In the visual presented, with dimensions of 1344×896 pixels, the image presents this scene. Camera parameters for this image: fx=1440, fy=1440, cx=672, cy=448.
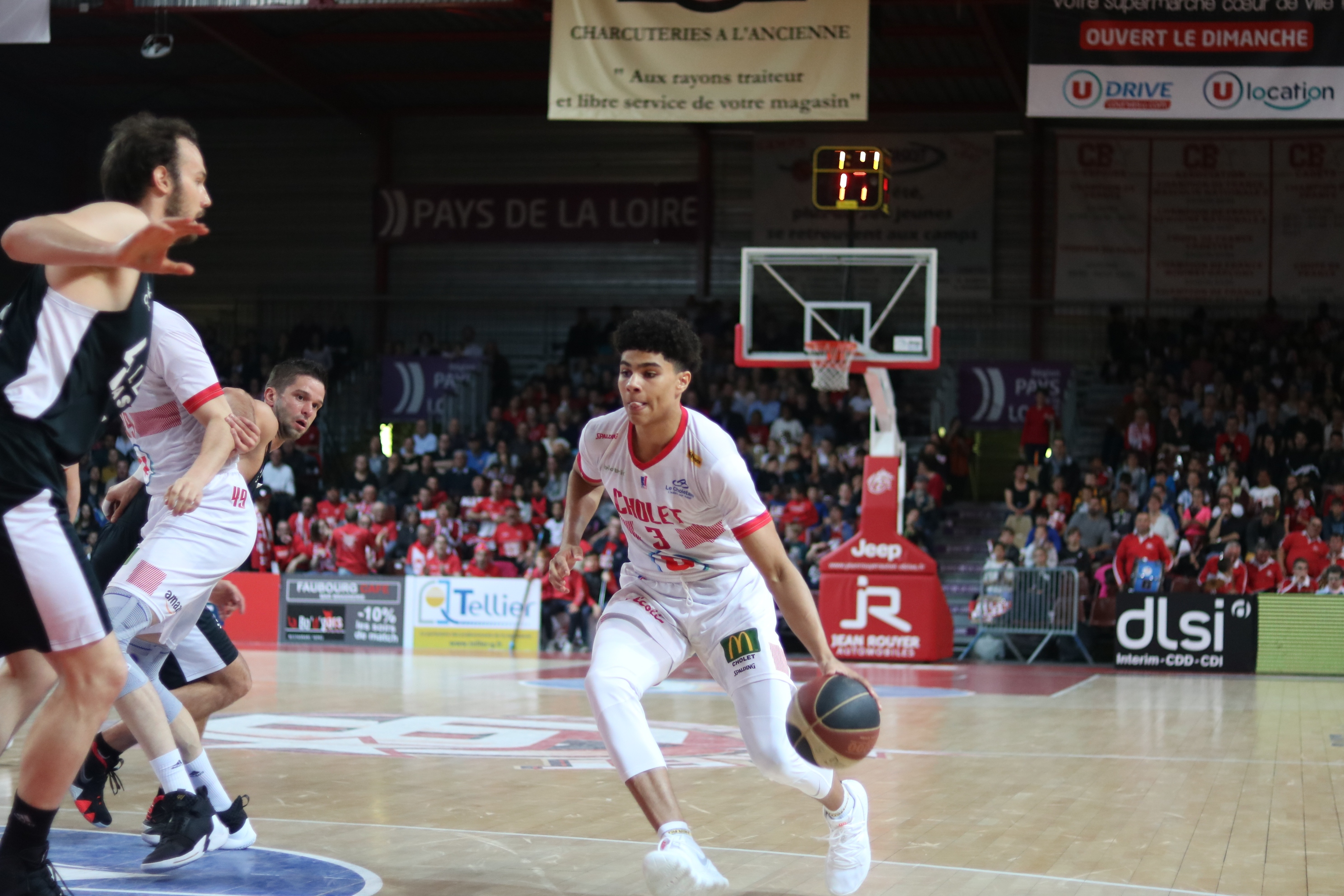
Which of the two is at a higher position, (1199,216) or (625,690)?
(1199,216)

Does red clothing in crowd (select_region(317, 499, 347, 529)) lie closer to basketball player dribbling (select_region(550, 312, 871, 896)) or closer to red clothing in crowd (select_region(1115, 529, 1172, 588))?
red clothing in crowd (select_region(1115, 529, 1172, 588))

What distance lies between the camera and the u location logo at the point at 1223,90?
1469cm

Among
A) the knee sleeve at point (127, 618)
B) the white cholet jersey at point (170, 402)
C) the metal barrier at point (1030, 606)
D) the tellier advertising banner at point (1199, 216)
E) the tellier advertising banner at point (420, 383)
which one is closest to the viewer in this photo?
the white cholet jersey at point (170, 402)

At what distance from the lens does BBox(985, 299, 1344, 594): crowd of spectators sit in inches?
699

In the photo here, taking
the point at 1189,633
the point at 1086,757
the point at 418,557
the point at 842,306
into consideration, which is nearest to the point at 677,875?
the point at 1086,757

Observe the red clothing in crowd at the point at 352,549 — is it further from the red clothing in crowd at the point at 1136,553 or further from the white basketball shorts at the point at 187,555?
the white basketball shorts at the point at 187,555

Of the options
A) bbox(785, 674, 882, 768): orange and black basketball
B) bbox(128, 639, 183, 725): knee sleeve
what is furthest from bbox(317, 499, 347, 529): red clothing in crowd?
bbox(785, 674, 882, 768): orange and black basketball

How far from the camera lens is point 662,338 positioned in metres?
5.05

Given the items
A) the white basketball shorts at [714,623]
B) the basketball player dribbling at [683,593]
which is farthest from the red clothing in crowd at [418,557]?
the white basketball shorts at [714,623]

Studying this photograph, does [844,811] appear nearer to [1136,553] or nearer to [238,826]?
[238,826]

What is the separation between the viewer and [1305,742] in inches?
397

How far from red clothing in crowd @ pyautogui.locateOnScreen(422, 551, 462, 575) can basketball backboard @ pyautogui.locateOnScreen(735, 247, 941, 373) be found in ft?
16.6

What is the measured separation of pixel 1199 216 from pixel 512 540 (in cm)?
1322

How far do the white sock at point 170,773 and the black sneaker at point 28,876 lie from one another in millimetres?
1232
